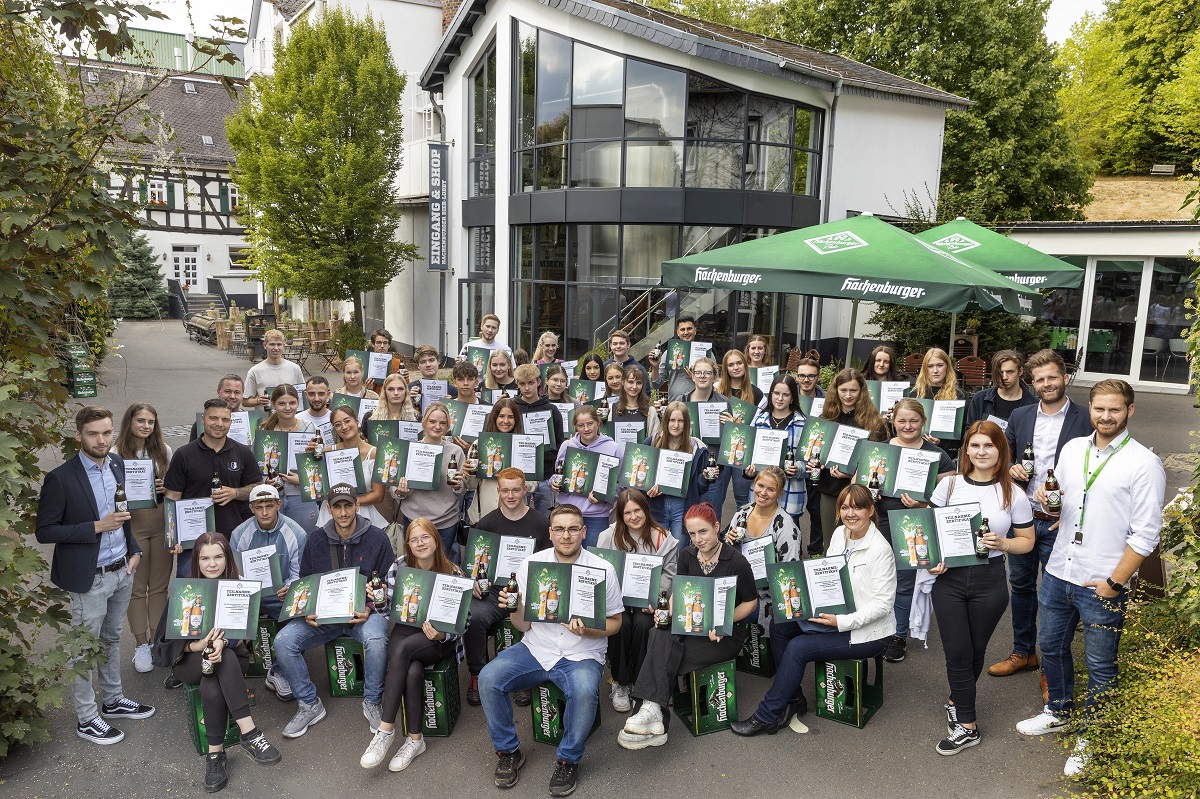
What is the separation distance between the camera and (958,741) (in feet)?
18.7

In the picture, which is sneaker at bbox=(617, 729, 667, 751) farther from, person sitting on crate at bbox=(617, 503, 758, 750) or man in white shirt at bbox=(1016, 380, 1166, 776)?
man in white shirt at bbox=(1016, 380, 1166, 776)

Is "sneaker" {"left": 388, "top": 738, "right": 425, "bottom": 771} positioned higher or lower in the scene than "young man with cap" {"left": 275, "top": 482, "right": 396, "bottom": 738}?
lower

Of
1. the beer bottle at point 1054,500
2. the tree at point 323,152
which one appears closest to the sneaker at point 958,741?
the beer bottle at point 1054,500

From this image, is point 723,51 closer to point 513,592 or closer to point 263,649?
point 513,592

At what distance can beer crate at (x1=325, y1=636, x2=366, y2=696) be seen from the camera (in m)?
6.34

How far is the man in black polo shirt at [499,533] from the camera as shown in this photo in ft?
20.6

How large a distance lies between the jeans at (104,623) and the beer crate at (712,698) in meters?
4.03

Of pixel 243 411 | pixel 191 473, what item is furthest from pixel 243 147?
pixel 191 473

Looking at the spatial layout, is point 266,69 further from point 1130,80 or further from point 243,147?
point 1130,80

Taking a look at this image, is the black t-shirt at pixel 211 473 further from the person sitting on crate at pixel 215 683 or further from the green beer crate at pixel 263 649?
the person sitting on crate at pixel 215 683

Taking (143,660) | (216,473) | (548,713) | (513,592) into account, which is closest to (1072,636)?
(548,713)

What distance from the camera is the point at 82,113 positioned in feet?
20.1

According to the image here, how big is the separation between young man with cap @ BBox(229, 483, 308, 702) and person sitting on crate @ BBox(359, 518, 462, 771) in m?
1.09

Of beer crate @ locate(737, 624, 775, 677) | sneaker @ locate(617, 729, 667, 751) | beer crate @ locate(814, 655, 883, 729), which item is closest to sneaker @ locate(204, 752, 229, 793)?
sneaker @ locate(617, 729, 667, 751)
